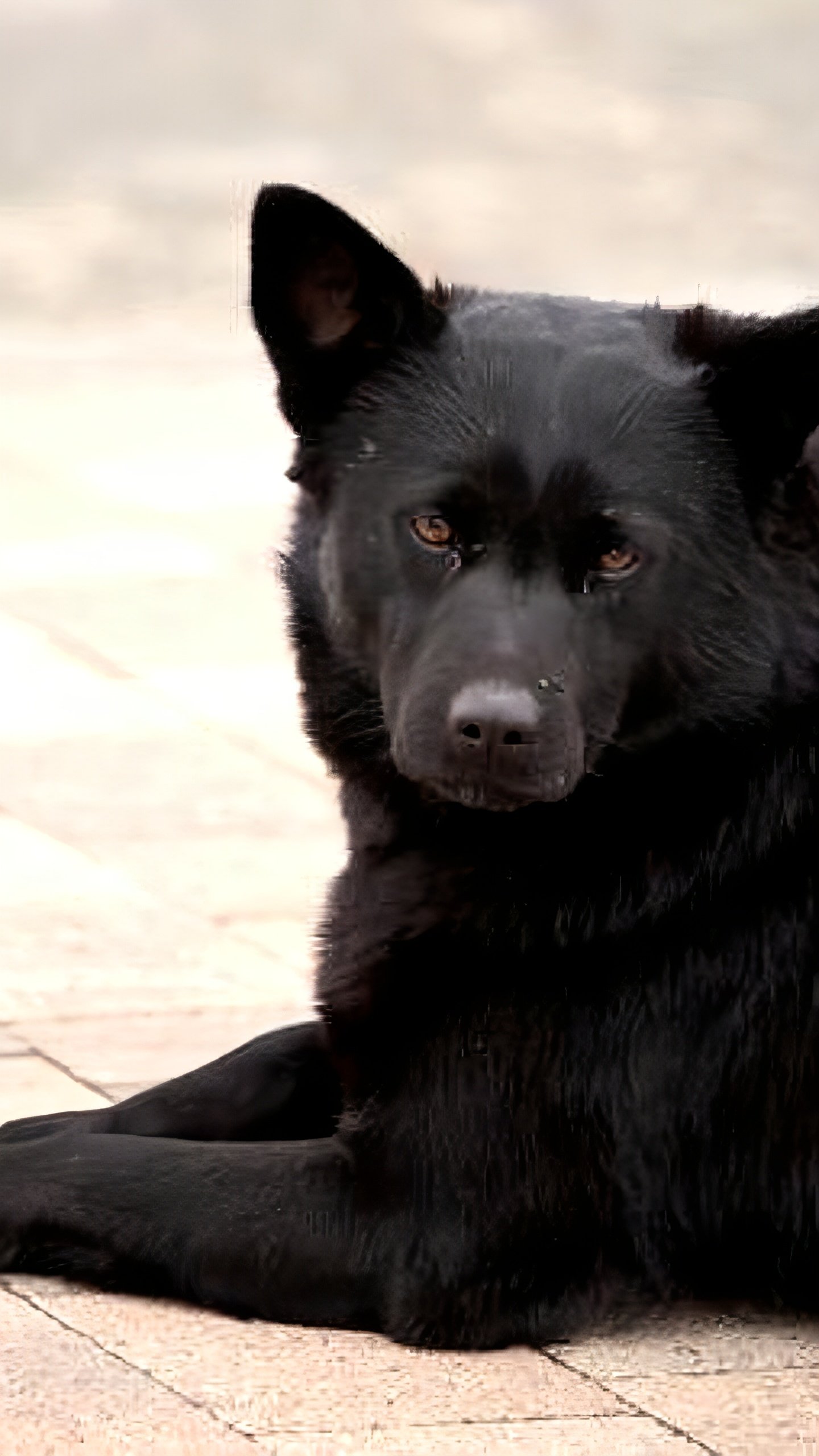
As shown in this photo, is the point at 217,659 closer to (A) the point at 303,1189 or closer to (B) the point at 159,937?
(B) the point at 159,937

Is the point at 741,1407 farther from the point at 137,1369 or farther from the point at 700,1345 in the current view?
the point at 137,1369


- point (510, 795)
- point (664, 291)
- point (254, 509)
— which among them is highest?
point (664, 291)

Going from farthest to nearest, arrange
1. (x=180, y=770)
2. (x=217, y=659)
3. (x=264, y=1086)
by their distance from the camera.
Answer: (x=217, y=659) → (x=180, y=770) → (x=264, y=1086)

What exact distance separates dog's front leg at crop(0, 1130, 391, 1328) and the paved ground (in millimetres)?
44

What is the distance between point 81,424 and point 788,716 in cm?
650

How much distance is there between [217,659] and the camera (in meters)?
7.01

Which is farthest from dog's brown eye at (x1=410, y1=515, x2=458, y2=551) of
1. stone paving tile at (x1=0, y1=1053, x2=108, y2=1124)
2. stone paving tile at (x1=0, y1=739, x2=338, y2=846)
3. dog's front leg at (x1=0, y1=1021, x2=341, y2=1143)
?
stone paving tile at (x1=0, y1=739, x2=338, y2=846)

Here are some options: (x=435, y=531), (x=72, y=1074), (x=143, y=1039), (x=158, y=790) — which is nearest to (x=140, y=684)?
(x=158, y=790)

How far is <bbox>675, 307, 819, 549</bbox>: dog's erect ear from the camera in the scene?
3.37 meters

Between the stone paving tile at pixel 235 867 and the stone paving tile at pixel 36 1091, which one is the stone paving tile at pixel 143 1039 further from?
the stone paving tile at pixel 235 867

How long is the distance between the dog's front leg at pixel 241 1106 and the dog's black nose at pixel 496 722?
2.59ft

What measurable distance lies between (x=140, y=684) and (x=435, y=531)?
11.4 ft

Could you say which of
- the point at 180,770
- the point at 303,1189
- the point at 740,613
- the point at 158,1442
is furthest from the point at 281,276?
the point at 180,770

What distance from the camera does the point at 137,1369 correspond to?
327cm
